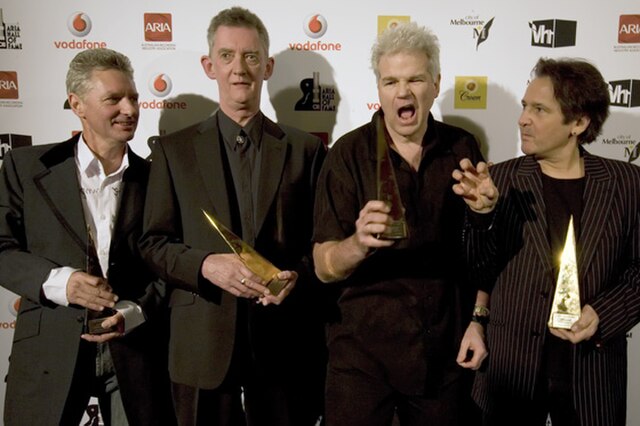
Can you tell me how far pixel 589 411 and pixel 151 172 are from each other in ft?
5.59

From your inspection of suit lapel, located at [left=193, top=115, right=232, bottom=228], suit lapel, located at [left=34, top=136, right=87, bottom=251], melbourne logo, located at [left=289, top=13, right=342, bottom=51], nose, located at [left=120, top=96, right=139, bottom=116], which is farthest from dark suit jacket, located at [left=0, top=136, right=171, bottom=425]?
melbourne logo, located at [left=289, top=13, right=342, bottom=51]

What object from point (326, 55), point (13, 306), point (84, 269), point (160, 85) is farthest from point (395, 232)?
point (13, 306)

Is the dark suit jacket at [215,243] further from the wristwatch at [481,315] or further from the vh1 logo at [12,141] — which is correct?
the vh1 logo at [12,141]

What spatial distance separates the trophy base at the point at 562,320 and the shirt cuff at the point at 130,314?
142 centimetres

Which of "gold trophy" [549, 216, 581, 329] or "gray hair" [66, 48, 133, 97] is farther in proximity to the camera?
"gray hair" [66, 48, 133, 97]

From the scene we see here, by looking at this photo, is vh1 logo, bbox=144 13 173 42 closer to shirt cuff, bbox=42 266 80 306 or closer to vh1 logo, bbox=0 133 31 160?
vh1 logo, bbox=0 133 31 160

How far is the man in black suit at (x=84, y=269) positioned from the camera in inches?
77.9

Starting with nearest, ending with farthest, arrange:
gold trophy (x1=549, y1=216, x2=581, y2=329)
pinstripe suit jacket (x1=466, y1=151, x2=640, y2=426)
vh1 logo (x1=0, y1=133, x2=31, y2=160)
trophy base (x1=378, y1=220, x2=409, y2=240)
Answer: trophy base (x1=378, y1=220, x2=409, y2=240), gold trophy (x1=549, y1=216, x2=581, y2=329), pinstripe suit jacket (x1=466, y1=151, x2=640, y2=426), vh1 logo (x1=0, y1=133, x2=31, y2=160)

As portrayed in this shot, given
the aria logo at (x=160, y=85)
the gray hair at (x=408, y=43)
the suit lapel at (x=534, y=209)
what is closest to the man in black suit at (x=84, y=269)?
the aria logo at (x=160, y=85)

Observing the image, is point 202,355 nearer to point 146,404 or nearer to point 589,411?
point 146,404

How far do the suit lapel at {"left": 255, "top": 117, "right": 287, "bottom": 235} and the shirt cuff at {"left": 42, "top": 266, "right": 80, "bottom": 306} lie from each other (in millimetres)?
693

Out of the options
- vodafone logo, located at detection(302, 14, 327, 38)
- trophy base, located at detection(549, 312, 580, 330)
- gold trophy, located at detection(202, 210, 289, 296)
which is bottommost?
trophy base, located at detection(549, 312, 580, 330)

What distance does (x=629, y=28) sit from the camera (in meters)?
2.55

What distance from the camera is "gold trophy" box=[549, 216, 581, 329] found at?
5.61ft
